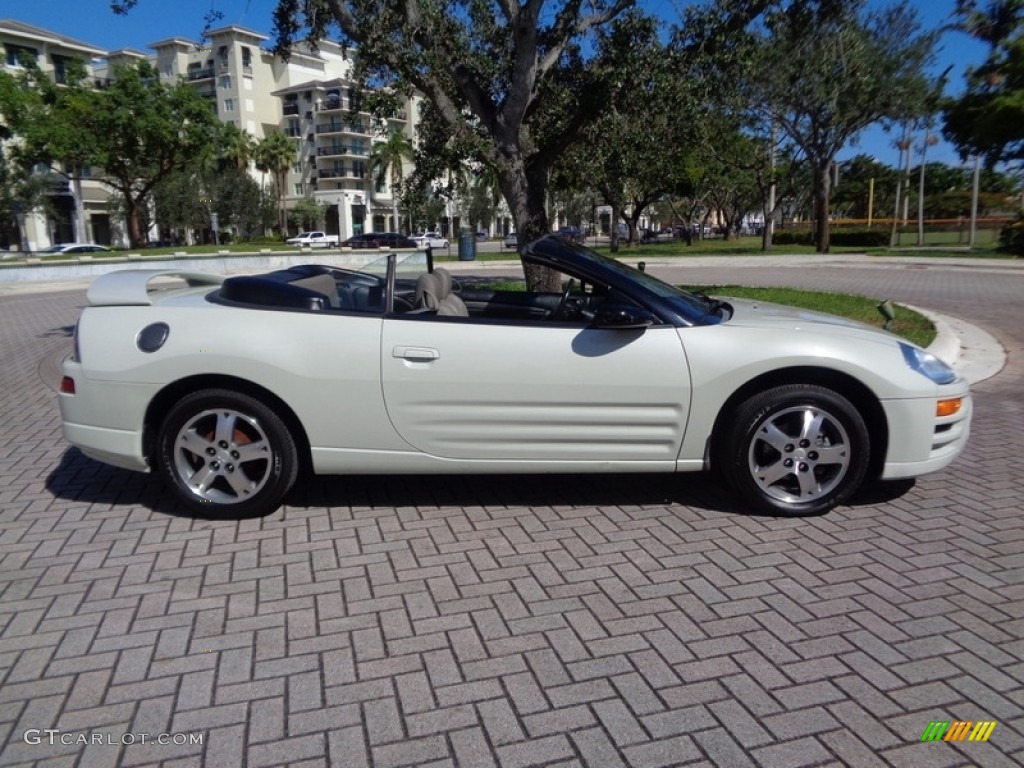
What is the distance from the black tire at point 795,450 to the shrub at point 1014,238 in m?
29.5

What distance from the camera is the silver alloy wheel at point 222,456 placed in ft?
13.3

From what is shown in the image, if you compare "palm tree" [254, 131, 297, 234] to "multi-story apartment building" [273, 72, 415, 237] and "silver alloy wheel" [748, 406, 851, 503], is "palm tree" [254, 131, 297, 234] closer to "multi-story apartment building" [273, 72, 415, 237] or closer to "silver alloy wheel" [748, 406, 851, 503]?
"multi-story apartment building" [273, 72, 415, 237]

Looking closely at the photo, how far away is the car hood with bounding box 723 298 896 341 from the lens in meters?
4.18

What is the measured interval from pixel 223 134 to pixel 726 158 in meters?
29.8

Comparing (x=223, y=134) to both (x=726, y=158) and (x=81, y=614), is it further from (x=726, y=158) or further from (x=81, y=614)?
(x=81, y=614)

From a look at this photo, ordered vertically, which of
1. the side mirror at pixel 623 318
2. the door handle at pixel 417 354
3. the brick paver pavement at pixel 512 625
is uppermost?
the side mirror at pixel 623 318


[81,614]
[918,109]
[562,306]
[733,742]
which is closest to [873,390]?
[562,306]

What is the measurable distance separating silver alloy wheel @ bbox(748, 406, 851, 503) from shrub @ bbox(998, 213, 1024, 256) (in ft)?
96.8

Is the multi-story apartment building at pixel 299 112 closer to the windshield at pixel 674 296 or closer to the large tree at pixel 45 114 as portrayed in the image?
the large tree at pixel 45 114

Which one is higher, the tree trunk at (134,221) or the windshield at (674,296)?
the tree trunk at (134,221)

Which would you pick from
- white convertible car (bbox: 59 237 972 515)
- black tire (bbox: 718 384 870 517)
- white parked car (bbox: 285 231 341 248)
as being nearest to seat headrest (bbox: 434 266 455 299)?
white convertible car (bbox: 59 237 972 515)

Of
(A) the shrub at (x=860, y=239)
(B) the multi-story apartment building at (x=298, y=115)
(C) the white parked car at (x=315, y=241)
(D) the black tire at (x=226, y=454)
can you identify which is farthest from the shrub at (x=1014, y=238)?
(B) the multi-story apartment building at (x=298, y=115)

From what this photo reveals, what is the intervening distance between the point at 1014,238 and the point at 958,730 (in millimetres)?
32158

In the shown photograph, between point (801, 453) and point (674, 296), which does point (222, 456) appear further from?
point (801, 453)
